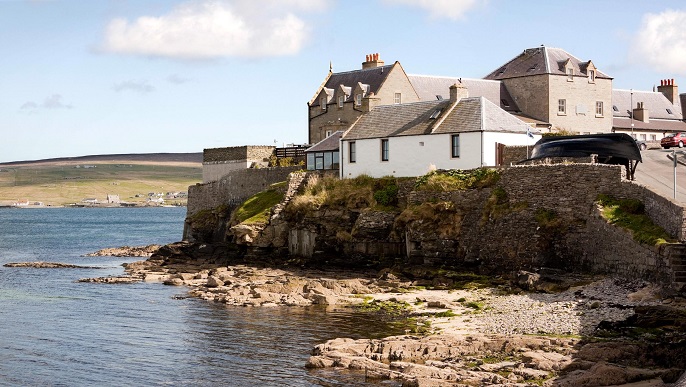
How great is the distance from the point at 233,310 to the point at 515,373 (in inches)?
679

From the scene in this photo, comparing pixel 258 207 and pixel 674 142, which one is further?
pixel 674 142

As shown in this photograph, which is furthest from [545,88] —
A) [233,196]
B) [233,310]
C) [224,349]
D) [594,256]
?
[224,349]

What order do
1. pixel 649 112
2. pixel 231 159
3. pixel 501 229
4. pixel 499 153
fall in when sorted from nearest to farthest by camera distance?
1. pixel 501 229
2. pixel 499 153
3. pixel 231 159
4. pixel 649 112

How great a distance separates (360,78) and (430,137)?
2115cm

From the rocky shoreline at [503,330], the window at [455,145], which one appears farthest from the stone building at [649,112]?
the rocky shoreline at [503,330]

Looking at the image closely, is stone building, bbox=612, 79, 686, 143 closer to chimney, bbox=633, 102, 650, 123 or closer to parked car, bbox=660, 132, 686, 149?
A: chimney, bbox=633, 102, 650, 123

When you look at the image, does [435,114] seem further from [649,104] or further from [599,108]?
[649,104]

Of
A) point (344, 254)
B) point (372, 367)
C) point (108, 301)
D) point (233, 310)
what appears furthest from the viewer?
point (344, 254)

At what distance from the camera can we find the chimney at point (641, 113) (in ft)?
284

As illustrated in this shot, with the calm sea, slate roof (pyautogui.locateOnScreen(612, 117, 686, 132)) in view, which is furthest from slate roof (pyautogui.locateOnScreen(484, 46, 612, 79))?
the calm sea

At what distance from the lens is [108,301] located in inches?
1703

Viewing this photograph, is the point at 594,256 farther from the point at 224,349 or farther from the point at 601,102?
the point at 601,102

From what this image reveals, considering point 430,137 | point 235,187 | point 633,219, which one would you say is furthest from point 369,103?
point 633,219

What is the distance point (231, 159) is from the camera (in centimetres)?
7412
